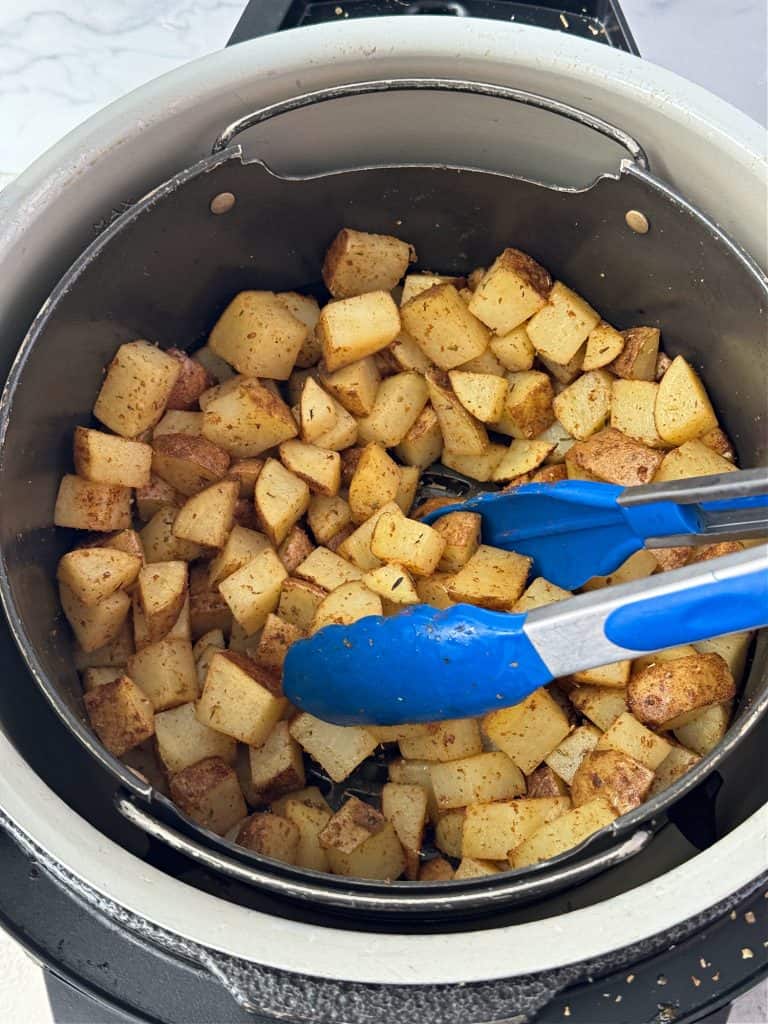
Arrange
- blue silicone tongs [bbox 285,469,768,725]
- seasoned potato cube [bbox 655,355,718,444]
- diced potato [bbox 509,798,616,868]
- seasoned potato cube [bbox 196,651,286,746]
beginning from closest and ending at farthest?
1. blue silicone tongs [bbox 285,469,768,725]
2. diced potato [bbox 509,798,616,868]
3. seasoned potato cube [bbox 196,651,286,746]
4. seasoned potato cube [bbox 655,355,718,444]

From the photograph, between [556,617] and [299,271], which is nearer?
[556,617]

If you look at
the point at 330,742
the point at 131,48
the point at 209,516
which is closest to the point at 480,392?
the point at 209,516

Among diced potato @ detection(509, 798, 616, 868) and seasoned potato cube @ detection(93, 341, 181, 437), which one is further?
seasoned potato cube @ detection(93, 341, 181, 437)

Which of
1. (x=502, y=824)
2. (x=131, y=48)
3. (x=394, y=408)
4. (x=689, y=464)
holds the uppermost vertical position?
(x=131, y=48)

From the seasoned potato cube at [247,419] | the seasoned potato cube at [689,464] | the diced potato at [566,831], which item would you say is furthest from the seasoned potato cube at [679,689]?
the seasoned potato cube at [247,419]

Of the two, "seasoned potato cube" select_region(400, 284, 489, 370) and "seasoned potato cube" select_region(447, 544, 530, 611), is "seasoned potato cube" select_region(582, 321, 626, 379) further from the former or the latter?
"seasoned potato cube" select_region(447, 544, 530, 611)

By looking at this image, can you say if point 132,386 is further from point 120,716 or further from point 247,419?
point 120,716

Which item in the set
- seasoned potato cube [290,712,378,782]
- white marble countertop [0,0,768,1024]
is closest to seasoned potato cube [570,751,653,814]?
seasoned potato cube [290,712,378,782]

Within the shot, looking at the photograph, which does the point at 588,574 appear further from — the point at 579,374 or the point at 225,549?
the point at 225,549
